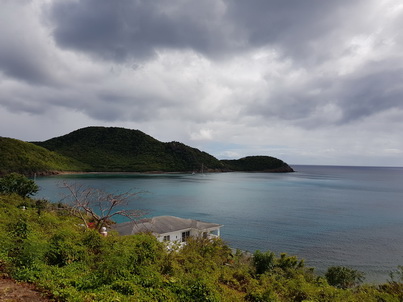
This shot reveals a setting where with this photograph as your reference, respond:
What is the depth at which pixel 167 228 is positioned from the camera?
2395 centimetres

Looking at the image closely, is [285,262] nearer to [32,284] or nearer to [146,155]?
[32,284]

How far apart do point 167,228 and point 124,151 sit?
139m

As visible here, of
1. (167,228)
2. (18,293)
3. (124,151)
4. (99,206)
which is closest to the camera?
(18,293)

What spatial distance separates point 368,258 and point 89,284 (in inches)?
1245

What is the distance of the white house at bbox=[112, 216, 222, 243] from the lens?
74.9 feet

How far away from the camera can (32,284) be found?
6805mm

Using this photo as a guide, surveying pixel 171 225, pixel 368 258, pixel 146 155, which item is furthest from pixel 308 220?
pixel 146 155

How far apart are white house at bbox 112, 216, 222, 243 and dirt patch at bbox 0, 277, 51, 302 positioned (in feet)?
51.2

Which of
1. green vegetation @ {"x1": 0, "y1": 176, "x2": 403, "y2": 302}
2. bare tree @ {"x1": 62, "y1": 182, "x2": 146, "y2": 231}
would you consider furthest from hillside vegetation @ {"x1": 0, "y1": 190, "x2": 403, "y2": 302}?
bare tree @ {"x1": 62, "y1": 182, "x2": 146, "y2": 231}

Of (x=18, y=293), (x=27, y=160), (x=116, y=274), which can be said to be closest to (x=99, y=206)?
(x=116, y=274)

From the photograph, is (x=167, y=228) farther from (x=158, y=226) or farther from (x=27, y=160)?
(x=27, y=160)

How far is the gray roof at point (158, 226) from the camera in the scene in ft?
74.5

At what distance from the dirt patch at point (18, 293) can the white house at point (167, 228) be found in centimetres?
1562

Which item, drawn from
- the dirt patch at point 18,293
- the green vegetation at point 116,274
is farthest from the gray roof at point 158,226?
the dirt patch at point 18,293
